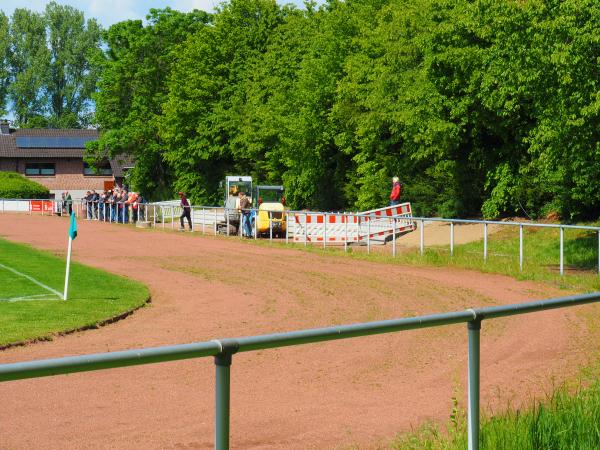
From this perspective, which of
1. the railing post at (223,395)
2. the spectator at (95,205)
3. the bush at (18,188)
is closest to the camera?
the railing post at (223,395)

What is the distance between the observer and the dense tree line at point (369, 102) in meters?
22.1

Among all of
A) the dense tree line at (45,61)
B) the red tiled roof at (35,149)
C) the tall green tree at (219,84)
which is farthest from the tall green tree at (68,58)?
the tall green tree at (219,84)

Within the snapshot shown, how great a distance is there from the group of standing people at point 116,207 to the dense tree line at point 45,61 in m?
70.9

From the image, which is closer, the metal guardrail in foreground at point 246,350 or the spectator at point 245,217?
the metal guardrail in foreground at point 246,350

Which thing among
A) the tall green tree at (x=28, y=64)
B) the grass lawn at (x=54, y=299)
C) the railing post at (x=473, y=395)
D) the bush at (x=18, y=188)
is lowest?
the grass lawn at (x=54, y=299)

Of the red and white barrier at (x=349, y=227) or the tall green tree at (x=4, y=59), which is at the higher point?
the tall green tree at (x=4, y=59)

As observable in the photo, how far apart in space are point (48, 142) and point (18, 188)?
80.0 feet

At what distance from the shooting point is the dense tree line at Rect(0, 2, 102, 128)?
125375mm

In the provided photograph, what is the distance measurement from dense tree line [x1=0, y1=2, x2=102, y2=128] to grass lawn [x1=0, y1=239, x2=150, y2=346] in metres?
104

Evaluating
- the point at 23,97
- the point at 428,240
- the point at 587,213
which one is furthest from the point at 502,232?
the point at 23,97

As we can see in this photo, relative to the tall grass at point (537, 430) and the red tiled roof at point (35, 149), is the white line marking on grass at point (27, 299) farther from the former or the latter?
the red tiled roof at point (35, 149)

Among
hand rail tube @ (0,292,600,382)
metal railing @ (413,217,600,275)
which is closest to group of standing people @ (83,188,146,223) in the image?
metal railing @ (413,217,600,275)

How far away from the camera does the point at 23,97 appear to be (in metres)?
126

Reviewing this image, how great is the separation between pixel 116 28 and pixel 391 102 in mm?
43359
